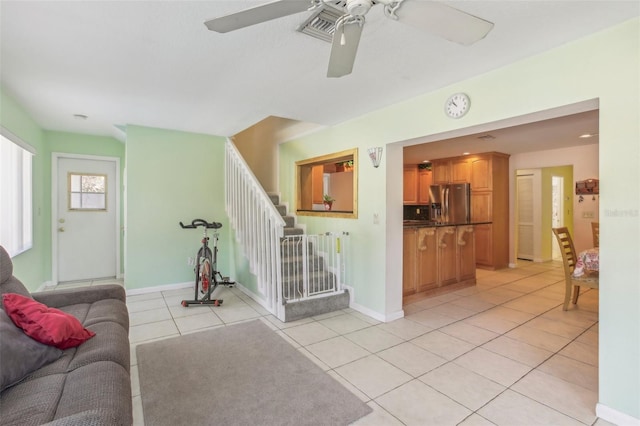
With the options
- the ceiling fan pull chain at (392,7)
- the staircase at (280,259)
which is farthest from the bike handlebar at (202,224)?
the ceiling fan pull chain at (392,7)

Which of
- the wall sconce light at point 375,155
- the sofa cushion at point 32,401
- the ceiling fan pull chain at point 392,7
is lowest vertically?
the sofa cushion at point 32,401

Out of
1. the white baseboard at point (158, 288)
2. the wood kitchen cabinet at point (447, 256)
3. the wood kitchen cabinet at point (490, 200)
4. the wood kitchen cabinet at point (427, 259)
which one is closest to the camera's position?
the wood kitchen cabinet at point (427, 259)

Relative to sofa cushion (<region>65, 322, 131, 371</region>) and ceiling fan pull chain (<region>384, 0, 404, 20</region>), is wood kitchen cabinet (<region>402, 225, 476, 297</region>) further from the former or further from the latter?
sofa cushion (<region>65, 322, 131, 371</region>)

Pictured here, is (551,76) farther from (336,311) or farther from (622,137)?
(336,311)

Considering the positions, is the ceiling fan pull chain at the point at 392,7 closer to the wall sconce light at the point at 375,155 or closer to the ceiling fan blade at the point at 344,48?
the ceiling fan blade at the point at 344,48

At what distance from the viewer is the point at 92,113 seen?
3.80 metres

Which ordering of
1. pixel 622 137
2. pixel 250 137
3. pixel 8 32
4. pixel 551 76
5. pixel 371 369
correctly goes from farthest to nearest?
pixel 250 137 < pixel 371 369 < pixel 551 76 < pixel 8 32 < pixel 622 137

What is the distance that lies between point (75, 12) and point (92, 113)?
2486mm

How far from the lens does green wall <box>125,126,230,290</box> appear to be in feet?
14.7

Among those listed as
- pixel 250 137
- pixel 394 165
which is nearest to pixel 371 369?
pixel 394 165

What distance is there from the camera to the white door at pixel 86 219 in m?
4.85

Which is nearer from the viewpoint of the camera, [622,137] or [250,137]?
[622,137]

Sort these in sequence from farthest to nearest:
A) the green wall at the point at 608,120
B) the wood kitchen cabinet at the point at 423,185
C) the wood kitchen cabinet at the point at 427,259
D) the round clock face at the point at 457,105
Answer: the wood kitchen cabinet at the point at 423,185
the wood kitchen cabinet at the point at 427,259
the round clock face at the point at 457,105
the green wall at the point at 608,120

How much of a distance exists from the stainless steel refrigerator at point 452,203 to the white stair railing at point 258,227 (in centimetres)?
416
